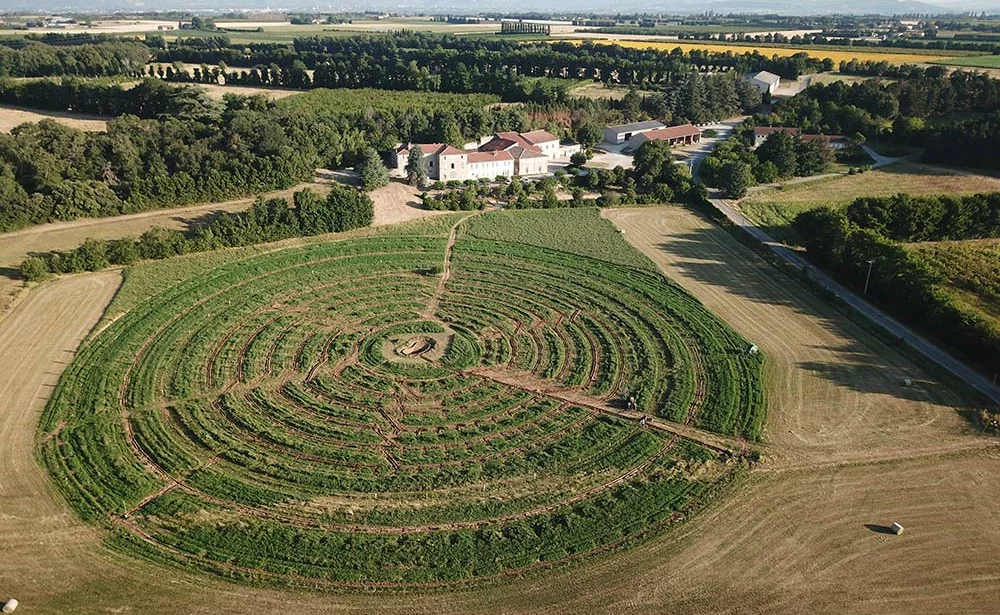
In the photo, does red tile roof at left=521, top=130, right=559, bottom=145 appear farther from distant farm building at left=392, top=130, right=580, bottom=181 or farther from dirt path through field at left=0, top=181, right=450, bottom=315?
dirt path through field at left=0, top=181, right=450, bottom=315

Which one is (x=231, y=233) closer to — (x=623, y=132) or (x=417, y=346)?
(x=417, y=346)

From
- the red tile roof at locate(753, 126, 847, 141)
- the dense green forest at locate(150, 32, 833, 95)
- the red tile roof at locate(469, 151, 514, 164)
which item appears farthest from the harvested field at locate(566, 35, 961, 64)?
the red tile roof at locate(469, 151, 514, 164)

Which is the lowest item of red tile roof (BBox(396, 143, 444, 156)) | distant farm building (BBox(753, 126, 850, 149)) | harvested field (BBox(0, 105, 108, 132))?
distant farm building (BBox(753, 126, 850, 149))

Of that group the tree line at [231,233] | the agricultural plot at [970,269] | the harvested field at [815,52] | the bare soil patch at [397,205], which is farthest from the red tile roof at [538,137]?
the harvested field at [815,52]

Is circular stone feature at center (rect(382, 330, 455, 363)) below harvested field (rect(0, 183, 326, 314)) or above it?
below

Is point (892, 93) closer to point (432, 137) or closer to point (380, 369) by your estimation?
point (432, 137)

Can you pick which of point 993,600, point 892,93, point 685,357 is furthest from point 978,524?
point 892,93

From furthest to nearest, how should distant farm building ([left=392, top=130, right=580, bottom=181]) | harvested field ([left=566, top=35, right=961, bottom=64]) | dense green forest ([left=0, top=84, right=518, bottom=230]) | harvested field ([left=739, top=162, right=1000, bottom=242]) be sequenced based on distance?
harvested field ([left=566, top=35, right=961, bottom=64])
distant farm building ([left=392, top=130, right=580, bottom=181])
harvested field ([left=739, top=162, right=1000, bottom=242])
dense green forest ([left=0, top=84, right=518, bottom=230])
